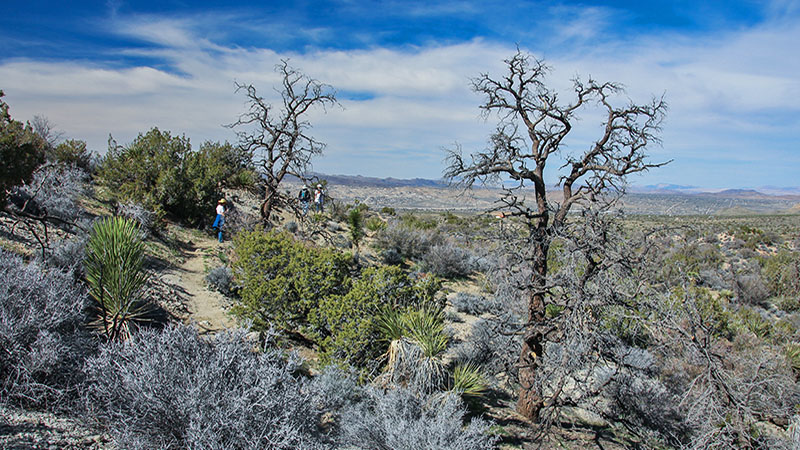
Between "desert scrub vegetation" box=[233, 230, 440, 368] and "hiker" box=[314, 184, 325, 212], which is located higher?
"hiker" box=[314, 184, 325, 212]

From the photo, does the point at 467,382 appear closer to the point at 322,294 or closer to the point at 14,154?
the point at 322,294

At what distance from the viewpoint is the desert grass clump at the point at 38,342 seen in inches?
147

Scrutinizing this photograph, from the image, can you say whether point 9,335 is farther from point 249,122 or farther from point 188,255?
point 249,122

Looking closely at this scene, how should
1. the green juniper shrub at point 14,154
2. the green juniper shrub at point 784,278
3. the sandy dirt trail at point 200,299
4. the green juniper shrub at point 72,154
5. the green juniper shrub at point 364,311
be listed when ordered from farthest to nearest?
the green juniper shrub at point 784,278, the green juniper shrub at point 72,154, the green juniper shrub at point 14,154, the sandy dirt trail at point 200,299, the green juniper shrub at point 364,311

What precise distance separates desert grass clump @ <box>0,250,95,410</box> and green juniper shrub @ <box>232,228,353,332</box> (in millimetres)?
2981

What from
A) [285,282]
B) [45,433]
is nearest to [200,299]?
[285,282]

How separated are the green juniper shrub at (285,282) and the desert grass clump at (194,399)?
328cm

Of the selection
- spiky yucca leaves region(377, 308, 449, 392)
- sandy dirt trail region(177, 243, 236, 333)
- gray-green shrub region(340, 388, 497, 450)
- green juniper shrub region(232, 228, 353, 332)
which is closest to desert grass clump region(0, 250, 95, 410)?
sandy dirt trail region(177, 243, 236, 333)

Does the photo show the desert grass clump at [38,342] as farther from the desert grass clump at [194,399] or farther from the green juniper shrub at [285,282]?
the green juniper shrub at [285,282]

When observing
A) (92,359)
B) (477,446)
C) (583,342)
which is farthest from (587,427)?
(92,359)

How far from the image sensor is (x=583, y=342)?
5.27 meters

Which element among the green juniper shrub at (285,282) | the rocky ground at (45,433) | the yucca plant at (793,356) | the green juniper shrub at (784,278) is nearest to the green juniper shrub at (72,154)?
the green juniper shrub at (285,282)

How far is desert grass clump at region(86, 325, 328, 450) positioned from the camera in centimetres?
333

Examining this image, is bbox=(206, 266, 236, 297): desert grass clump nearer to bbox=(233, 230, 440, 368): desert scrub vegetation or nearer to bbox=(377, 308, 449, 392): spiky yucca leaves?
bbox=(233, 230, 440, 368): desert scrub vegetation
